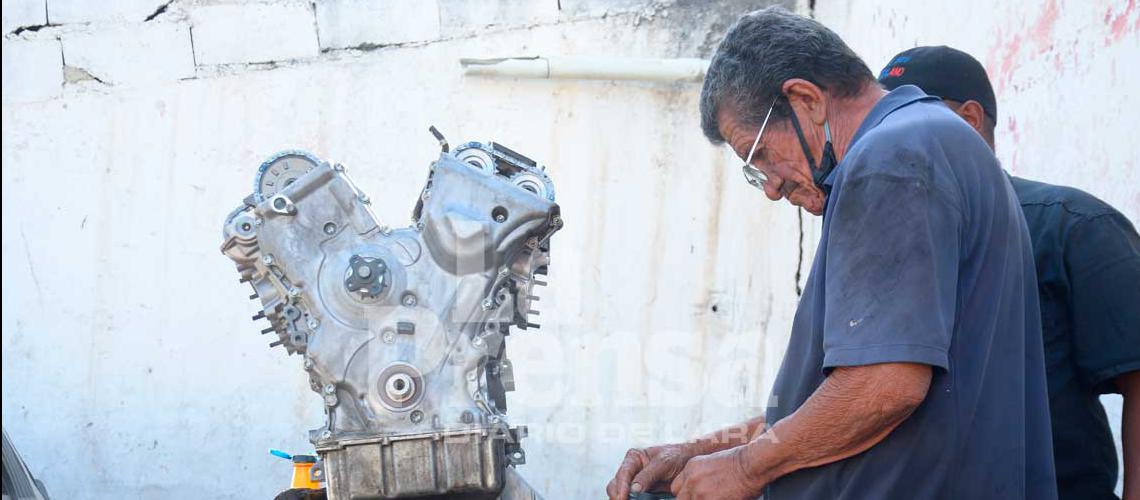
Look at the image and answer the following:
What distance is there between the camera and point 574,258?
5809 millimetres

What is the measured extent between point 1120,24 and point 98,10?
15.0 feet

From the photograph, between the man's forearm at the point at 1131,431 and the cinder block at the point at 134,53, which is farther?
the cinder block at the point at 134,53

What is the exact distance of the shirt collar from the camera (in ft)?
7.54

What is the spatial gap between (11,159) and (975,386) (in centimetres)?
493

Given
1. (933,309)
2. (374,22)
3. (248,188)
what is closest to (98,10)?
(248,188)

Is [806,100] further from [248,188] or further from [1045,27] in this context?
[248,188]

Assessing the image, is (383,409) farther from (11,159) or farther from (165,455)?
(11,159)

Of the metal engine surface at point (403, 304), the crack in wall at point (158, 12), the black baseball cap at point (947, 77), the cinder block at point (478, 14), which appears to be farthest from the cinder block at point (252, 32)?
the black baseball cap at point (947, 77)

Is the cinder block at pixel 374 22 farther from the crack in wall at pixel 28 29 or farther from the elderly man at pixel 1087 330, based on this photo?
the elderly man at pixel 1087 330

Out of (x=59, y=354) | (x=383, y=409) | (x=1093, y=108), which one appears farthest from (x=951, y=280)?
(x=59, y=354)

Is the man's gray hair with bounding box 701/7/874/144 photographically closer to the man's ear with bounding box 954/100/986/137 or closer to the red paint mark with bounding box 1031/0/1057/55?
the man's ear with bounding box 954/100/986/137

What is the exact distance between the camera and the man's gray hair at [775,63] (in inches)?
92.6

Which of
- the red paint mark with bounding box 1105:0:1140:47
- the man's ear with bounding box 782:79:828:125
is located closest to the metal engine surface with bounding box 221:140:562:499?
the man's ear with bounding box 782:79:828:125

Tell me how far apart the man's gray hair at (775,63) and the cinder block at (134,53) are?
3924 millimetres
